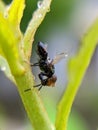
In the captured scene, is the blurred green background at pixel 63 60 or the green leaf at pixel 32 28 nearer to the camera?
the green leaf at pixel 32 28

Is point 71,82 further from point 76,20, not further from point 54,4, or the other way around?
point 76,20

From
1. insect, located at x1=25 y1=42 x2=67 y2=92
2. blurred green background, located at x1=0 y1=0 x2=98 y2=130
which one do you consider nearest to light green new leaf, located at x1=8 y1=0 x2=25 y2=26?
insect, located at x1=25 y1=42 x2=67 y2=92

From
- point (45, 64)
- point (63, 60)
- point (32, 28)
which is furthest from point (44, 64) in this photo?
point (63, 60)

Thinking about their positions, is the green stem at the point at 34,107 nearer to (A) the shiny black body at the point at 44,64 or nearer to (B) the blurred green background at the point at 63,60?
(A) the shiny black body at the point at 44,64

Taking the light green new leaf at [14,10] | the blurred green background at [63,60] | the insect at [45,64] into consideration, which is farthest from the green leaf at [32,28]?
the blurred green background at [63,60]

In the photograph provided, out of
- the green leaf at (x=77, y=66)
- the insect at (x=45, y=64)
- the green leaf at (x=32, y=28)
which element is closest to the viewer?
the green leaf at (x=77, y=66)

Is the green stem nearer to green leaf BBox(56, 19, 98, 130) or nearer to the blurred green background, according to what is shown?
green leaf BBox(56, 19, 98, 130)

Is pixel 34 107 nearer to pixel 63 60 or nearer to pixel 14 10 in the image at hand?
pixel 14 10

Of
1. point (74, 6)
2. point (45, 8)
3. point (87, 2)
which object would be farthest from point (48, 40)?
point (45, 8)
